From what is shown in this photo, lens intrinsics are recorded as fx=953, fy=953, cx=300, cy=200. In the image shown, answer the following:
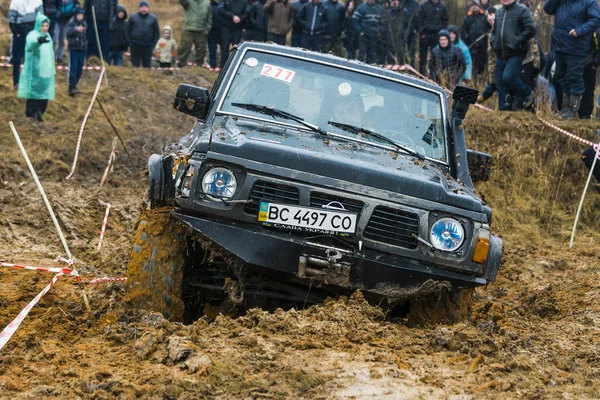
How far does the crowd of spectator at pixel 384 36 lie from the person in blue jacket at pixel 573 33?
0.01m

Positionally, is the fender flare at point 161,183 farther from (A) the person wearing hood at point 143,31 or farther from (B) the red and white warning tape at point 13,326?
(A) the person wearing hood at point 143,31

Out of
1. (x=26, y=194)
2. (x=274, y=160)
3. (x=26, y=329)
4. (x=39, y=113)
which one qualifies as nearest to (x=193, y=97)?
(x=274, y=160)

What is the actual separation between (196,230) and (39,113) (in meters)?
9.76

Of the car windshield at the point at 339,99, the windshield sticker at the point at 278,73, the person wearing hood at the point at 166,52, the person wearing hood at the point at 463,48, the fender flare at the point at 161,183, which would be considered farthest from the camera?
the person wearing hood at the point at 166,52

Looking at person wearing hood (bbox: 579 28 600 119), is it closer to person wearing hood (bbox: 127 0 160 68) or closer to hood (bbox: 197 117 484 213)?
hood (bbox: 197 117 484 213)

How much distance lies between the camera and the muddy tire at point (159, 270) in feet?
18.4

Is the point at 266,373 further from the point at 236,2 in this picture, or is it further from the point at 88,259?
the point at 236,2

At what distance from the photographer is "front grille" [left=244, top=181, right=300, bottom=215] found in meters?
5.46

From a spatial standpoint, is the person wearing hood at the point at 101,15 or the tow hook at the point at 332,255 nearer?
the tow hook at the point at 332,255

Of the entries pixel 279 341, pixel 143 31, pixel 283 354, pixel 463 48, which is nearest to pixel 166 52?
pixel 143 31

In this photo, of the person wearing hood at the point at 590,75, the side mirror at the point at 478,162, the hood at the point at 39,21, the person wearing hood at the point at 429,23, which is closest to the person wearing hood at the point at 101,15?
the hood at the point at 39,21

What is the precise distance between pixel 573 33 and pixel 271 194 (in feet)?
27.7

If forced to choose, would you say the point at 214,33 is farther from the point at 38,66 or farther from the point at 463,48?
the point at 38,66

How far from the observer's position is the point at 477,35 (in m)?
16.5
